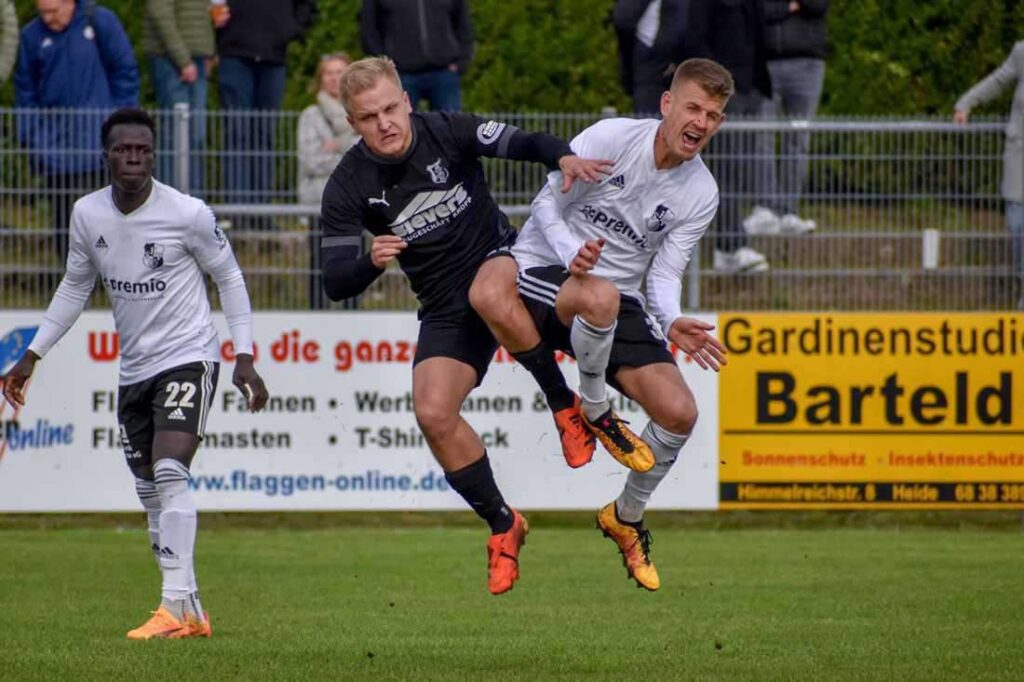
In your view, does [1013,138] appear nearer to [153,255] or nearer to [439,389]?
[439,389]

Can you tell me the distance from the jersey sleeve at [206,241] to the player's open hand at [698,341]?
8.62ft

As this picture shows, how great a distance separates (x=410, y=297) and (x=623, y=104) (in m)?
4.38

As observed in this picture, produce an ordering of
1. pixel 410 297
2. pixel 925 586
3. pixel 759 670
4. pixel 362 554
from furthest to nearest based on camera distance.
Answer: pixel 410 297
pixel 362 554
pixel 925 586
pixel 759 670

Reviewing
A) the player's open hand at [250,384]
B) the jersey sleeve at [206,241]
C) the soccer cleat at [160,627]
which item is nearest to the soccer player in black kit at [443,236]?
the player's open hand at [250,384]

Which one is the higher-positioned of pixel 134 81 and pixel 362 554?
pixel 134 81

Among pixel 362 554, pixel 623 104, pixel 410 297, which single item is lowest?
pixel 362 554

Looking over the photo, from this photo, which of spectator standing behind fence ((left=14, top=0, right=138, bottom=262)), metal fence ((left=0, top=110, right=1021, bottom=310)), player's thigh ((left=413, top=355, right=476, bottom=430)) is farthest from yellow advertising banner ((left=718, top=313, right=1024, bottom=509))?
player's thigh ((left=413, top=355, right=476, bottom=430))

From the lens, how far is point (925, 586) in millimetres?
12977

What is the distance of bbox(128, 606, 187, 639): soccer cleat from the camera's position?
420 inches

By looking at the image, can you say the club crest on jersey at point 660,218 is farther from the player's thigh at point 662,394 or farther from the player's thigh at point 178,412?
the player's thigh at point 178,412

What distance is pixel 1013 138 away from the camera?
617 inches

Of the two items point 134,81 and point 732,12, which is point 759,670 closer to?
point 732,12

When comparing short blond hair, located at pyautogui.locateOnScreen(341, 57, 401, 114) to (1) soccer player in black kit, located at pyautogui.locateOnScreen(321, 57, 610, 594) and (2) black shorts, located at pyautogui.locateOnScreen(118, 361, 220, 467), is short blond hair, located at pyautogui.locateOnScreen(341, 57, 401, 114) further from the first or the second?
(2) black shorts, located at pyautogui.locateOnScreen(118, 361, 220, 467)

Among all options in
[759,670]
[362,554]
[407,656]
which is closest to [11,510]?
[362,554]
